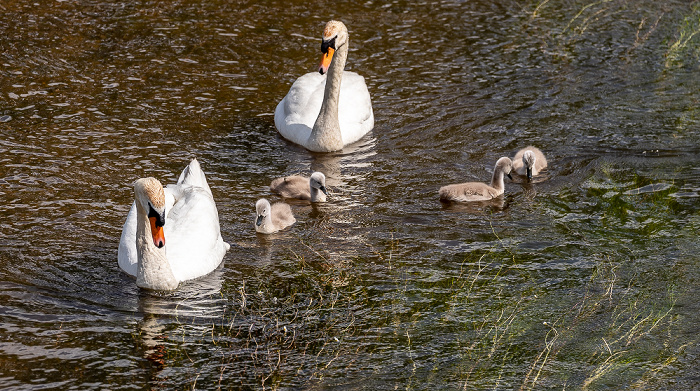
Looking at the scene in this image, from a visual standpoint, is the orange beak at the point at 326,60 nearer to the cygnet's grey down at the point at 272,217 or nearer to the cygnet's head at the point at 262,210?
the cygnet's grey down at the point at 272,217

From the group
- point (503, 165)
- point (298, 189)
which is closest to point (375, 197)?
point (298, 189)

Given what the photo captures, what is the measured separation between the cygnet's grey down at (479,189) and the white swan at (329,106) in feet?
7.50

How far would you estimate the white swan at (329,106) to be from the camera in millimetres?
12234

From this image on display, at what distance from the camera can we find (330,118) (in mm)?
12258

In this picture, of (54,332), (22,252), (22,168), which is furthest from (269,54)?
(54,332)

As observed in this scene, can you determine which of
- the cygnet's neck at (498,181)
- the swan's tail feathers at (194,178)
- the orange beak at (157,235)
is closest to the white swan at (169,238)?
the orange beak at (157,235)

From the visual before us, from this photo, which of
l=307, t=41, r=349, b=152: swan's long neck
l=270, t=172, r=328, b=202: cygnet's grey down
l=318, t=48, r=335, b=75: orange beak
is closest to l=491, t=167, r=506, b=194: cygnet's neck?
l=270, t=172, r=328, b=202: cygnet's grey down

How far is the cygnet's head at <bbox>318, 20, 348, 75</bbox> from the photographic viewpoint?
11961mm

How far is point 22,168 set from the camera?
11039 mm

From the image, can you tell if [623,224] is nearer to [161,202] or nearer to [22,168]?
[161,202]

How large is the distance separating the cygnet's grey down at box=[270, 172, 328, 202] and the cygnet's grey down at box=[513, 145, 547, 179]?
2321mm

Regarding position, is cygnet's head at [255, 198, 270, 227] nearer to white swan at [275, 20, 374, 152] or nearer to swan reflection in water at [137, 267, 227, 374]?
swan reflection in water at [137, 267, 227, 374]

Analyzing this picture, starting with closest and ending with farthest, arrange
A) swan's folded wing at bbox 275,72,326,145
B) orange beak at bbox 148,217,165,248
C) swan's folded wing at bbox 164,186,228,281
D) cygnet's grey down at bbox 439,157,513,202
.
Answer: orange beak at bbox 148,217,165,248 → swan's folded wing at bbox 164,186,228,281 → cygnet's grey down at bbox 439,157,513,202 → swan's folded wing at bbox 275,72,326,145

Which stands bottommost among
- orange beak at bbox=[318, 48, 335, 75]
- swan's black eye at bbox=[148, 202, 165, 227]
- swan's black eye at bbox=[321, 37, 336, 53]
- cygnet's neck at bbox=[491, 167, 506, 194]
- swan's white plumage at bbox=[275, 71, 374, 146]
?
cygnet's neck at bbox=[491, 167, 506, 194]
